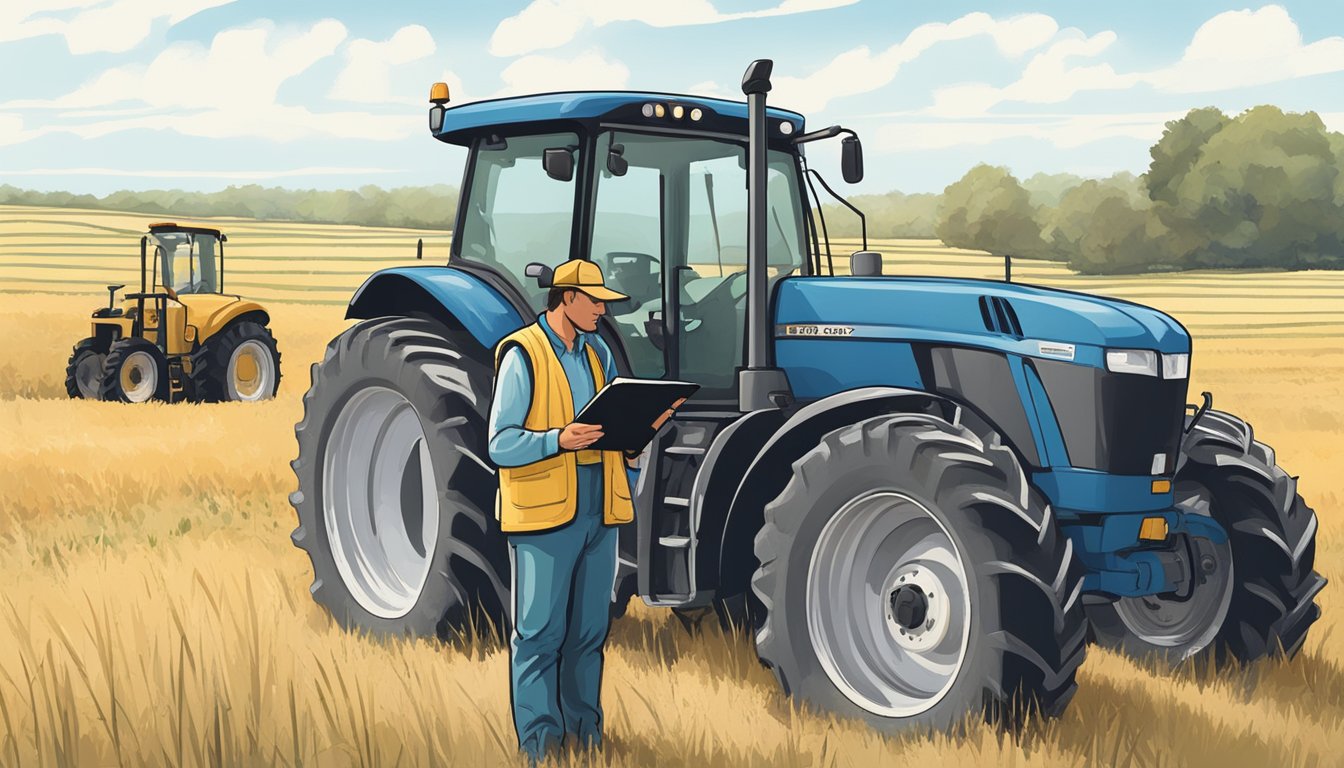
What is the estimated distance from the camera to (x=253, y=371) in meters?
19.2

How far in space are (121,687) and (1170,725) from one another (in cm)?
386

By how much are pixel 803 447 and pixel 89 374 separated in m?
15.5

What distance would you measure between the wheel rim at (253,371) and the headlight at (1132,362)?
15042 mm

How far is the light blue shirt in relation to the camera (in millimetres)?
4723

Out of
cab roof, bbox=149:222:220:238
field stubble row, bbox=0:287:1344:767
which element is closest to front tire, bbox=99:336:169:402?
cab roof, bbox=149:222:220:238

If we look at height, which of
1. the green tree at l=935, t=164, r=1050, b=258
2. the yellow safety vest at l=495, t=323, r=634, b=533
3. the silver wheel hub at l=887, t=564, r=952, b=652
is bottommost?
the silver wheel hub at l=887, t=564, r=952, b=652

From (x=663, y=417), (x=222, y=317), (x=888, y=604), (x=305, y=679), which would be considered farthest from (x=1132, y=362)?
(x=222, y=317)

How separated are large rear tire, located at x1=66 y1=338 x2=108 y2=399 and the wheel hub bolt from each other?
52.3 ft

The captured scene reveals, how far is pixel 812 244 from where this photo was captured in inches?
277

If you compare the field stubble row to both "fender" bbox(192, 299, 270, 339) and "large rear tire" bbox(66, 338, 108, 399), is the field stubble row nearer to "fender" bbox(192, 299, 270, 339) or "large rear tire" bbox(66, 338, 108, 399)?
"fender" bbox(192, 299, 270, 339)

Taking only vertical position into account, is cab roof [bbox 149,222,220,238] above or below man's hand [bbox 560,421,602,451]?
above

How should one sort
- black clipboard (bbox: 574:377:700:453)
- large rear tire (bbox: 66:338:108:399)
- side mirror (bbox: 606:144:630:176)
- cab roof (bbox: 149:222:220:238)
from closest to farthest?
black clipboard (bbox: 574:377:700:453)
side mirror (bbox: 606:144:630:176)
cab roof (bbox: 149:222:220:238)
large rear tire (bbox: 66:338:108:399)

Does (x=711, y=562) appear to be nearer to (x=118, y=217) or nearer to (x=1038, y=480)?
(x=1038, y=480)

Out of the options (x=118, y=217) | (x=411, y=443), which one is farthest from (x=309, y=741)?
(x=118, y=217)
